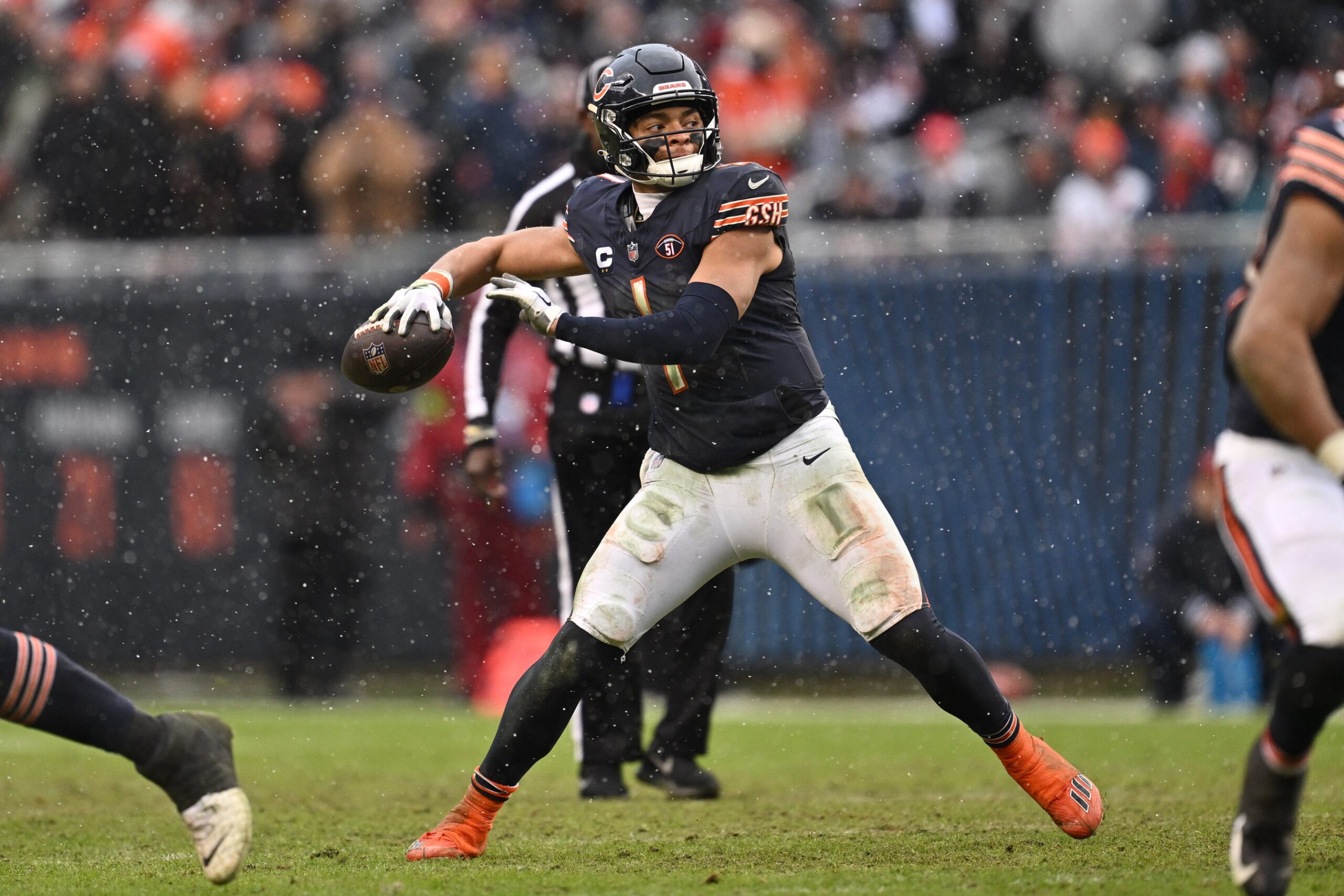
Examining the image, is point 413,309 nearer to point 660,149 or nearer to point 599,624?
point 660,149

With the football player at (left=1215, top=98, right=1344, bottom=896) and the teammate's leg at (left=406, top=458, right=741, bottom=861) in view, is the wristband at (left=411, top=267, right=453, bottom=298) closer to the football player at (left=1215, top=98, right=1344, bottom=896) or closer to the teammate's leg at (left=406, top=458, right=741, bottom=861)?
the teammate's leg at (left=406, top=458, right=741, bottom=861)

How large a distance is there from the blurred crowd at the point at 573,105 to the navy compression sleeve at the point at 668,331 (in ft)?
20.4

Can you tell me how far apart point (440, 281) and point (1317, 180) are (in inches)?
87.1

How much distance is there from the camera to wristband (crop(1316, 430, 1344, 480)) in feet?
11.4

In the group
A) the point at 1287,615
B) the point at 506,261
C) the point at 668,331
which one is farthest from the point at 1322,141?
the point at 506,261

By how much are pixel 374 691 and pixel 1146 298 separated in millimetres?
4691

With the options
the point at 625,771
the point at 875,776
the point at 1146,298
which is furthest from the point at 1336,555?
the point at 1146,298

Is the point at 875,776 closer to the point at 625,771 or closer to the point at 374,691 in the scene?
the point at 625,771

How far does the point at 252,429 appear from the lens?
392 inches

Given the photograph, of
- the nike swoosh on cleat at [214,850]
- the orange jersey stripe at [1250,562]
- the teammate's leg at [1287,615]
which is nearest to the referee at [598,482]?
the nike swoosh on cleat at [214,850]

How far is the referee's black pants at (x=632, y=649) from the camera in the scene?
5926 mm

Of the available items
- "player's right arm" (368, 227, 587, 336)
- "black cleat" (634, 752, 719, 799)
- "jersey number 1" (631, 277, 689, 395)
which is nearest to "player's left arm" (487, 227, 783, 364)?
"jersey number 1" (631, 277, 689, 395)

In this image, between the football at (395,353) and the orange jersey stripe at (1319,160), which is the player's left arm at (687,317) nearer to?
the football at (395,353)

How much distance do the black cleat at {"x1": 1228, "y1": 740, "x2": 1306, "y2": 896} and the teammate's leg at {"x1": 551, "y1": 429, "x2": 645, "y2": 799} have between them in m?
2.62
